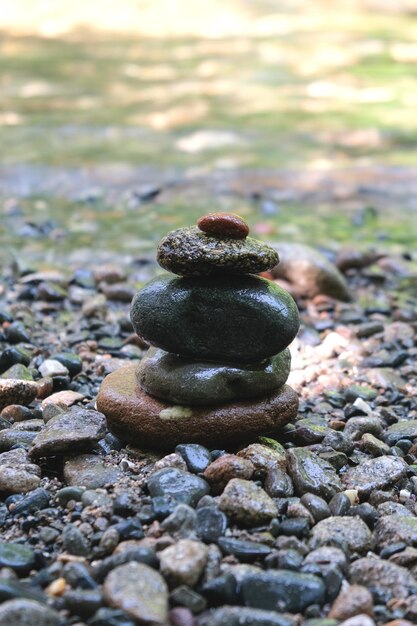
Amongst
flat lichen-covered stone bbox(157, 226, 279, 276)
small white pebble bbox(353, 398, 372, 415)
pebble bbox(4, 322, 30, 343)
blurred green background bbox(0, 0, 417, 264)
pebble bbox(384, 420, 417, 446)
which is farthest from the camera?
blurred green background bbox(0, 0, 417, 264)

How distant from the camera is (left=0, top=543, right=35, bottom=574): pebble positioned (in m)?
2.97

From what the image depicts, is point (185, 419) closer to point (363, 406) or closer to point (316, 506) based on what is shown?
point (316, 506)

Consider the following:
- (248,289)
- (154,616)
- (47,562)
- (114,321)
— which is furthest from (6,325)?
(154,616)

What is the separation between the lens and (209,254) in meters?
3.83

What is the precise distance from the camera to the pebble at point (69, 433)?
373cm

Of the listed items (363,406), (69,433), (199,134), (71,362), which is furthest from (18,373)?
(199,134)

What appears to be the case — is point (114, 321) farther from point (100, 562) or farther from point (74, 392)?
point (100, 562)

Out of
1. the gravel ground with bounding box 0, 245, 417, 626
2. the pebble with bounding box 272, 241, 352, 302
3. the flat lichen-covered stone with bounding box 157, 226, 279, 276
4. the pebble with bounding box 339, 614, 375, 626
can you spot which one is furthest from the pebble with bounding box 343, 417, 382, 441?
the pebble with bounding box 272, 241, 352, 302

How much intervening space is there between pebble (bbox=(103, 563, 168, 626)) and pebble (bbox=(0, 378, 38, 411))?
1736 mm

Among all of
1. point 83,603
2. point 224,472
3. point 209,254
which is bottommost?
point 224,472

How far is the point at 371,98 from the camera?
581 inches

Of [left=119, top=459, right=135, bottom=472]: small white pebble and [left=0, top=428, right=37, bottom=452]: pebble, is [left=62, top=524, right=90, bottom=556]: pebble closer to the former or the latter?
[left=119, top=459, right=135, bottom=472]: small white pebble

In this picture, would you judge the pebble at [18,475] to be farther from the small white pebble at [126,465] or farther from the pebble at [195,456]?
the pebble at [195,456]

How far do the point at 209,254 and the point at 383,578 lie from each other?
163cm
